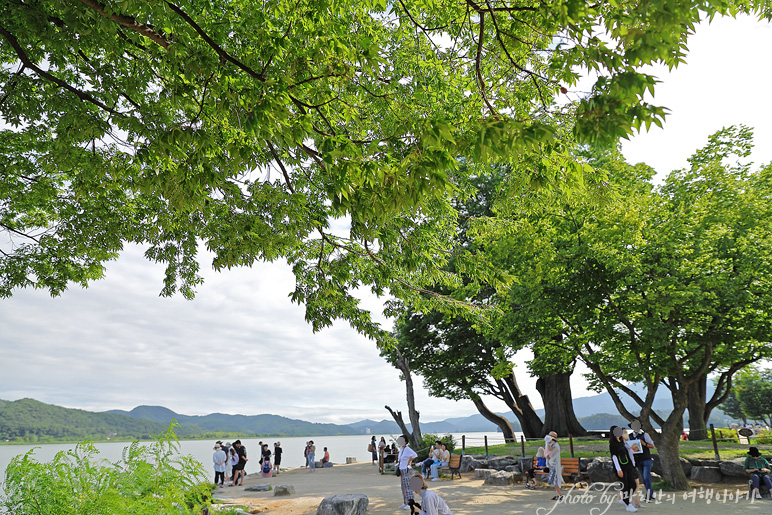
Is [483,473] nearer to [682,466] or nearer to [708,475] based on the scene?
[682,466]

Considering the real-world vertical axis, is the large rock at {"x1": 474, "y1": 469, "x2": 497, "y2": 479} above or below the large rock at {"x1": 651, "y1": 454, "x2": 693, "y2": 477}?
below

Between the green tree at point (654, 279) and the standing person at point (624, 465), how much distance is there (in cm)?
344

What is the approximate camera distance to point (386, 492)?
15438 mm

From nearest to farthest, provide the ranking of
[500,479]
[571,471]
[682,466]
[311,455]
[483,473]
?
[682,466] → [571,471] → [500,479] → [483,473] → [311,455]

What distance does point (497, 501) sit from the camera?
12680 mm

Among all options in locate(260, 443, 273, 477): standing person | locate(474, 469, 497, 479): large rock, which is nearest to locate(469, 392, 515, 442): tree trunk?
locate(474, 469, 497, 479): large rock

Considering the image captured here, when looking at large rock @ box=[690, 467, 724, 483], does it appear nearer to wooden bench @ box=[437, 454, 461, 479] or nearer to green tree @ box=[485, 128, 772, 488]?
green tree @ box=[485, 128, 772, 488]

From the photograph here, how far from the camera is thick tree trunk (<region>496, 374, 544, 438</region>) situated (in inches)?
1149

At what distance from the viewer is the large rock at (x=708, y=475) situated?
554 inches

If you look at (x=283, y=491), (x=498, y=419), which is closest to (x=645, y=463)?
(x=283, y=491)

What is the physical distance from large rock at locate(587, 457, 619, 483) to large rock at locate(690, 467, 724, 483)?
8.18 ft

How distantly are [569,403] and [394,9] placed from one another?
26.7 meters

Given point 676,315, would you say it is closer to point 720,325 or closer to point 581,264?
point 720,325

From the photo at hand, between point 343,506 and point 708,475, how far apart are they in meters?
11.4
